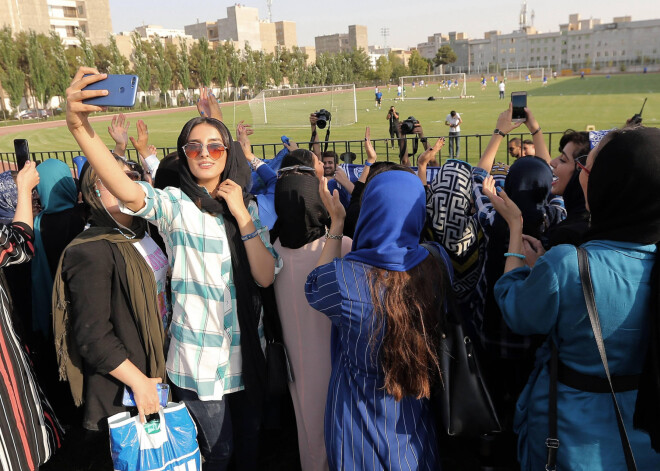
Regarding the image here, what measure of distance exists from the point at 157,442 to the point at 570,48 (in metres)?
160

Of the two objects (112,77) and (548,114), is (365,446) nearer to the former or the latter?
(112,77)

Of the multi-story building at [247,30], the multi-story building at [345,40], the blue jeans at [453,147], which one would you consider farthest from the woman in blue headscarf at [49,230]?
the multi-story building at [345,40]

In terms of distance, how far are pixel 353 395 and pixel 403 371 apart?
0.28m

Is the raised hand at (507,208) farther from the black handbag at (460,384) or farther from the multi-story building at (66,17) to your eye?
the multi-story building at (66,17)

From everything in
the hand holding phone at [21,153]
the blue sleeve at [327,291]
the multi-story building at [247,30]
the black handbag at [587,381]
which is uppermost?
the multi-story building at [247,30]

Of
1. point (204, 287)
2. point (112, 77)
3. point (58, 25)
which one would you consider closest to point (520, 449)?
point (204, 287)

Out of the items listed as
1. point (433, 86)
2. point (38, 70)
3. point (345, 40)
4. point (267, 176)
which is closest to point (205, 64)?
point (38, 70)

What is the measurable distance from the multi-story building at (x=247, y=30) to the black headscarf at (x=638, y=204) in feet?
376

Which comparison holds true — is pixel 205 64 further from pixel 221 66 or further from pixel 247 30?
pixel 247 30

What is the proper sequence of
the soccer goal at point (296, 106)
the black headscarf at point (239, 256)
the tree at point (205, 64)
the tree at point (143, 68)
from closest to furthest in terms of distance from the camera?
1. the black headscarf at point (239, 256)
2. the soccer goal at point (296, 106)
3. the tree at point (143, 68)
4. the tree at point (205, 64)

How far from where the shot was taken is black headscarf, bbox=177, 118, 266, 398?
90.3 inches

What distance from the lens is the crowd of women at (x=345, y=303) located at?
5.75 feet

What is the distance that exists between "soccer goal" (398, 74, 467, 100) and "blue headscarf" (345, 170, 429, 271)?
48466mm

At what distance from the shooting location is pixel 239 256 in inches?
91.0
